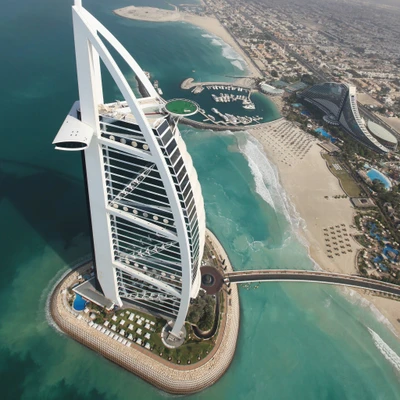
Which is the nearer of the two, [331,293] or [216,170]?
[331,293]

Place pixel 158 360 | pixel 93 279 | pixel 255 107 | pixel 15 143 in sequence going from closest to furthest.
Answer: pixel 158 360, pixel 93 279, pixel 15 143, pixel 255 107

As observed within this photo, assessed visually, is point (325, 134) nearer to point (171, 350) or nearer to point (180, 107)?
point (180, 107)

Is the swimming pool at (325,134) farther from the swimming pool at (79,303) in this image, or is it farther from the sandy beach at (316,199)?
the swimming pool at (79,303)

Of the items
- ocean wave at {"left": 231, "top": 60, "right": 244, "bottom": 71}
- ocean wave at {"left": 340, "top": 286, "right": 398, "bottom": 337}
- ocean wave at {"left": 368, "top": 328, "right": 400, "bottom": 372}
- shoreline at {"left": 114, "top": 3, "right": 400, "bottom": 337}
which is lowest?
ocean wave at {"left": 368, "top": 328, "right": 400, "bottom": 372}

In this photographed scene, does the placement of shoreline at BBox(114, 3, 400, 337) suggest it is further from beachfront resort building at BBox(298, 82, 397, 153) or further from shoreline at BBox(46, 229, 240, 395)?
shoreline at BBox(46, 229, 240, 395)

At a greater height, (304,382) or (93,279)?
(93,279)

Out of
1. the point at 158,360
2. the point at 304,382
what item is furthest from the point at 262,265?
the point at 158,360

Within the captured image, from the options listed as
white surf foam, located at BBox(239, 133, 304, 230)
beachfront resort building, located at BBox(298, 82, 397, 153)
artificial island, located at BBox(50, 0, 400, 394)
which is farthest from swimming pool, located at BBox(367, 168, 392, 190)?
artificial island, located at BBox(50, 0, 400, 394)

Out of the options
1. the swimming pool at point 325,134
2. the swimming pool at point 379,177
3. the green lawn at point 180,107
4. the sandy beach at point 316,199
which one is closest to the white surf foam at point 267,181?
the sandy beach at point 316,199

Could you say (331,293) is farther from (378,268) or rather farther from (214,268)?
(214,268)
